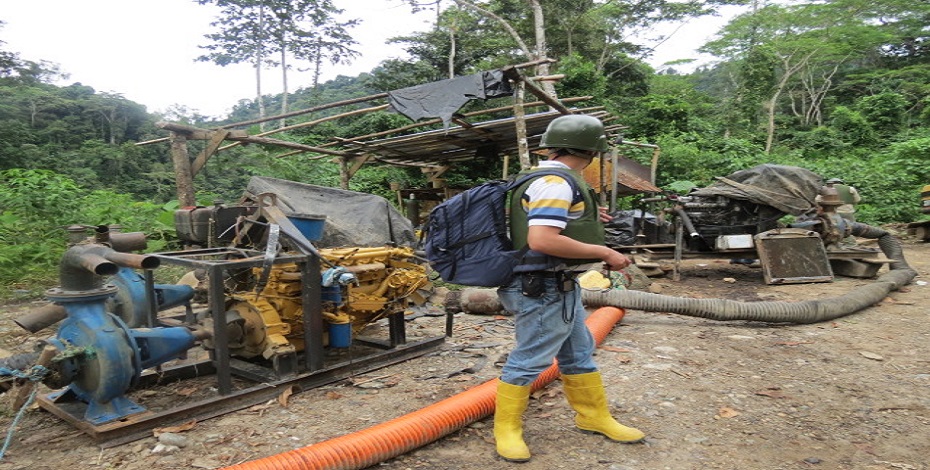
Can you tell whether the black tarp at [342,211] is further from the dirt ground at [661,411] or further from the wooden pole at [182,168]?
the dirt ground at [661,411]

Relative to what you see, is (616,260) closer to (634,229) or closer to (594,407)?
(594,407)

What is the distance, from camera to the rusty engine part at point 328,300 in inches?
155

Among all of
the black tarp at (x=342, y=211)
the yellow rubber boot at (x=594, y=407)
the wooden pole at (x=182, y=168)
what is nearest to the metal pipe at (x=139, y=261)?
the yellow rubber boot at (x=594, y=407)

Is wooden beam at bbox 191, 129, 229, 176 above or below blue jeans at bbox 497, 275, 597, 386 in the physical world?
above

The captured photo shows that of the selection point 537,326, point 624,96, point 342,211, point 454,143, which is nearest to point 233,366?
point 537,326

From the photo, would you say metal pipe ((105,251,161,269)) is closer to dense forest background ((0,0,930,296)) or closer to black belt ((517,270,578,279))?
black belt ((517,270,578,279))

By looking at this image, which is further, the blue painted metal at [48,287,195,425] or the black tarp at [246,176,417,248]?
the black tarp at [246,176,417,248]

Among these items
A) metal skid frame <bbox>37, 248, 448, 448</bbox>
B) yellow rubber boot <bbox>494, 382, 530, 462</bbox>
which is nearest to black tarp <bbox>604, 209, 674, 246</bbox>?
metal skid frame <bbox>37, 248, 448, 448</bbox>

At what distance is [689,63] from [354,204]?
1193 inches

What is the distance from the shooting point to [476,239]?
2840mm

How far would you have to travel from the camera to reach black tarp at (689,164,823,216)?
27.3ft

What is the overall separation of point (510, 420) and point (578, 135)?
1472 millimetres

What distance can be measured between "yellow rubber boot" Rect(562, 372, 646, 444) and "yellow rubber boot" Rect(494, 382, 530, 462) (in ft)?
1.08

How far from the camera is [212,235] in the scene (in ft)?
14.7
